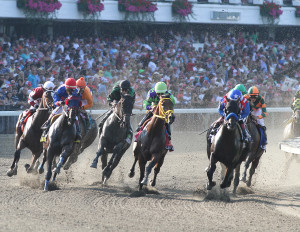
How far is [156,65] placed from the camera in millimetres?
20156

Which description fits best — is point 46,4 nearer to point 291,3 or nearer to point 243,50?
point 243,50

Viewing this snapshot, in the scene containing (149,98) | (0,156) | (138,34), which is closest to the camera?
(149,98)

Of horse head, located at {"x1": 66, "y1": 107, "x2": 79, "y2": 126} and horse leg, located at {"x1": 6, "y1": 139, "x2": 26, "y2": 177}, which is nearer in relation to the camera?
horse head, located at {"x1": 66, "y1": 107, "x2": 79, "y2": 126}

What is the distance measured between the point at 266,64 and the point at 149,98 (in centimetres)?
1498

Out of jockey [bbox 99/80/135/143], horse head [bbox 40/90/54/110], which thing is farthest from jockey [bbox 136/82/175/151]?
horse head [bbox 40/90/54/110]

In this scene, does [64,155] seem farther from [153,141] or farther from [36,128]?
[153,141]

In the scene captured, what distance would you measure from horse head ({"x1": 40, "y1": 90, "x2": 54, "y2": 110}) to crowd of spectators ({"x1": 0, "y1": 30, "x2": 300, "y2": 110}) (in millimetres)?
5713

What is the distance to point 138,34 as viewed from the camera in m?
23.7

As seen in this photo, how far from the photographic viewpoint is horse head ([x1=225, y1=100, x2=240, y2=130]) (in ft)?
27.0

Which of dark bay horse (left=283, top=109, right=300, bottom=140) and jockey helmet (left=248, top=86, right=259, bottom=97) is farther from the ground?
jockey helmet (left=248, top=86, right=259, bottom=97)

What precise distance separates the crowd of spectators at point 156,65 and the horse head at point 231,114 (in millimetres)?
8379

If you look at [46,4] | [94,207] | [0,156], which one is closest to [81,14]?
[46,4]

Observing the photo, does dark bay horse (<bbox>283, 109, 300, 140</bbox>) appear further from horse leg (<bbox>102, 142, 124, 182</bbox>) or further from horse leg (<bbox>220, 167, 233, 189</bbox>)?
horse leg (<bbox>102, 142, 124, 182</bbox>)

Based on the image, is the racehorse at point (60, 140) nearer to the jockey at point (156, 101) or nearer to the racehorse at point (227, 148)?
the jockey at point (156, 101)
